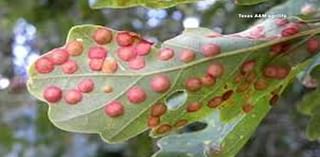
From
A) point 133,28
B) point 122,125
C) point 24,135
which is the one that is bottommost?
point 24,135

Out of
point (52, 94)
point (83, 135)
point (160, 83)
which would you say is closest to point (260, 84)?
point (160, 83)

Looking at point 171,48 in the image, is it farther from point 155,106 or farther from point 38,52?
point 38,52

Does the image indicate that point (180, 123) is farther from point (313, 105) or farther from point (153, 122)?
point (313, 105)

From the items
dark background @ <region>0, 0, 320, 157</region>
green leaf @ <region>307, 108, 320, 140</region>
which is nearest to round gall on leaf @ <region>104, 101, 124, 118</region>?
green leaf @ <region>307, 108, 320, 140</region>

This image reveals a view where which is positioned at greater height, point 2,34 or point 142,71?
point 142,71

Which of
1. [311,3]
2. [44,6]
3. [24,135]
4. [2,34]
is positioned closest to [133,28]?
[44,6]

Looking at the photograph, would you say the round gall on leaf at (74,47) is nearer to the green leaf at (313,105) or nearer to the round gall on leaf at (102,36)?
the round gall on leaf at (102,36)
